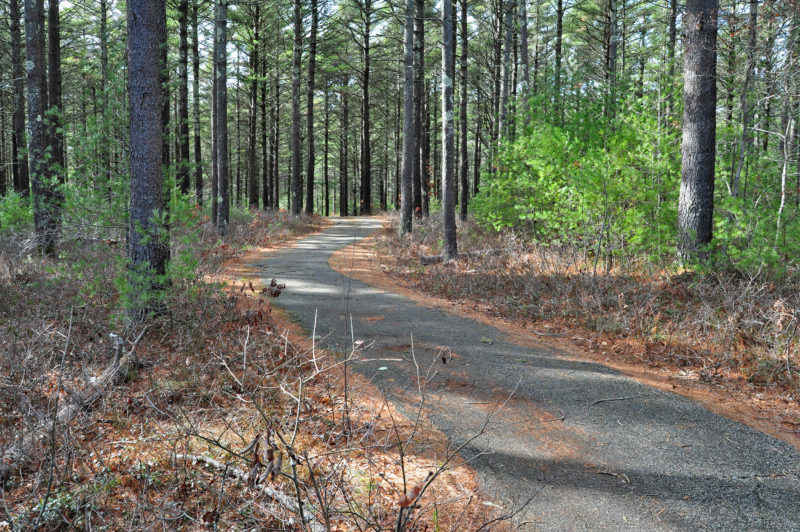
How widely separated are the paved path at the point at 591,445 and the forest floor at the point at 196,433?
41cm

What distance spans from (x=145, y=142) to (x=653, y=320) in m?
7.25

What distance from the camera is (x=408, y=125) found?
17062mm

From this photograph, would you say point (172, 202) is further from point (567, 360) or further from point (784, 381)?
point (784, 381)

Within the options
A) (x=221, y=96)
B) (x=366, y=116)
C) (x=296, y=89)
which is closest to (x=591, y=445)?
(x=221, y=96)

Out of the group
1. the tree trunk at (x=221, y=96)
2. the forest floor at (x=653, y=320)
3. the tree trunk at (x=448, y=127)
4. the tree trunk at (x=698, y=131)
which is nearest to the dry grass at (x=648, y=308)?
the forest floor at (x=653, y=320)

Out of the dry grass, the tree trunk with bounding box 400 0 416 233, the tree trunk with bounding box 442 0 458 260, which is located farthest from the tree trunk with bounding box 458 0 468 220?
the dry grass

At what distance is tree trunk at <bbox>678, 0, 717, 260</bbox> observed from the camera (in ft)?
26.8

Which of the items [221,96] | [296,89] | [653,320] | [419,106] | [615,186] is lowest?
[653,320]

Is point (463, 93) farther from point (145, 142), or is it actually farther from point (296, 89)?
point (145, 142)

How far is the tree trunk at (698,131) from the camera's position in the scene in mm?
8164

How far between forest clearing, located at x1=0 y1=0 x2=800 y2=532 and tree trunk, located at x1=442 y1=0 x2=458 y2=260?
2.2 inches

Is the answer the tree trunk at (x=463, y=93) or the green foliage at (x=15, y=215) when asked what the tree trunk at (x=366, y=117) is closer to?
the tree trunk at (x=463, y=93)

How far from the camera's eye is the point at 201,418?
13.3 feet

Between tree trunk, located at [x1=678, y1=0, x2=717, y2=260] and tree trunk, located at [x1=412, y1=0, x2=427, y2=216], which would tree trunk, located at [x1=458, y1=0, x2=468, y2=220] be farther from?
tree trunk, located at [x1=678, y1=0, x2=717, y2=260]
